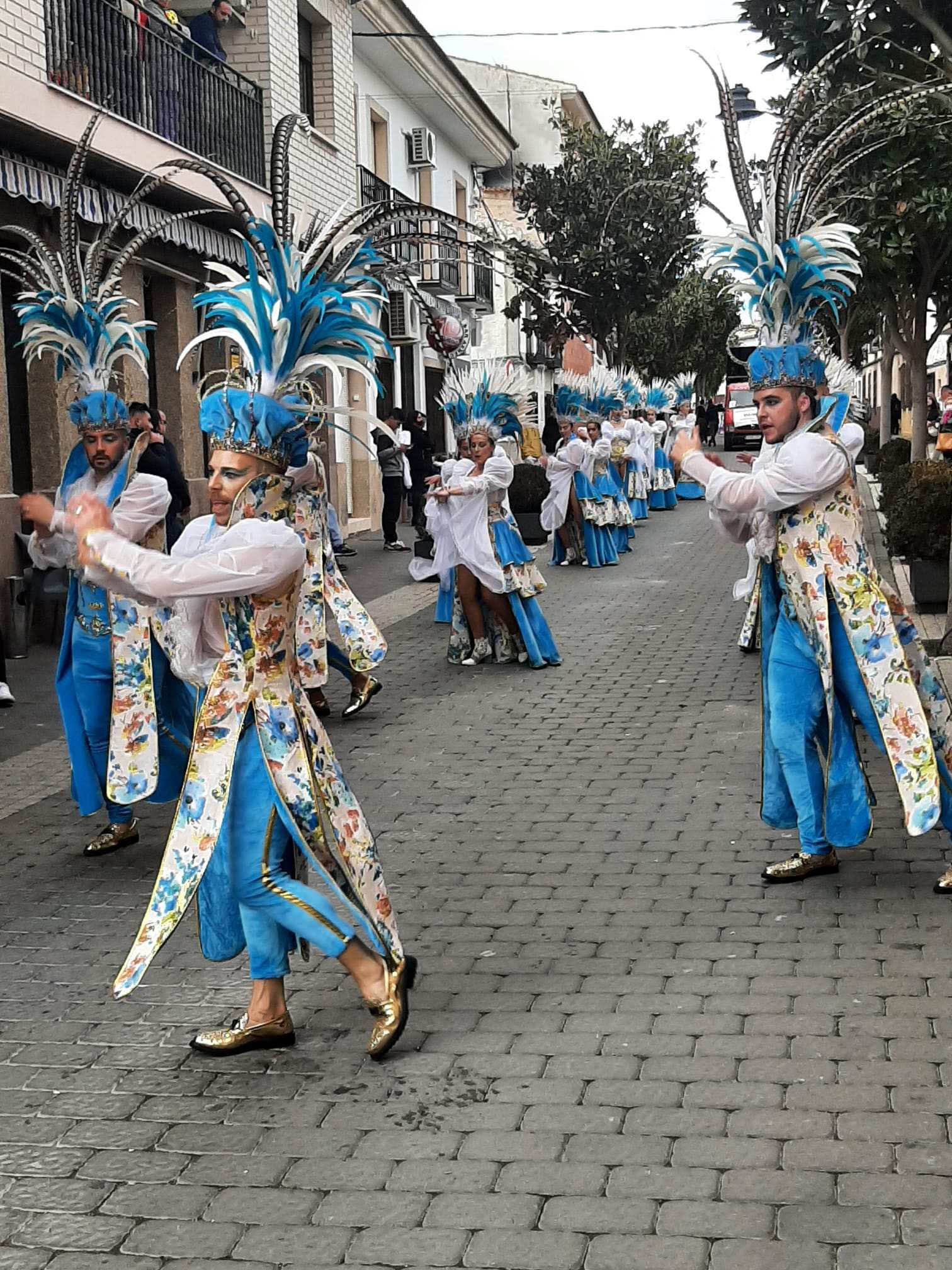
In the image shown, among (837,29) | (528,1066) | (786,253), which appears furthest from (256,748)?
(837,29)

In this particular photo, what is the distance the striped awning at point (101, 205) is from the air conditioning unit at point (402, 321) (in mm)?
10337

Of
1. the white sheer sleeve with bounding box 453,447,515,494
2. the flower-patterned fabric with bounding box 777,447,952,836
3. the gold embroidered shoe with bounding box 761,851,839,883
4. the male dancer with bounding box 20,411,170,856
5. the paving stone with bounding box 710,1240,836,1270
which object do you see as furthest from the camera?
the white sheer sleeve with bounding box 453,447,515,494

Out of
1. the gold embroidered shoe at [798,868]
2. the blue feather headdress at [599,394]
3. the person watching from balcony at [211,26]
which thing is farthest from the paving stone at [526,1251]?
the blue feather headdress at [599,394]

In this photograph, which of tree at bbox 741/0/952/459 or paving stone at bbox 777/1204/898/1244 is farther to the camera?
tree at bbox 741/0/952/459

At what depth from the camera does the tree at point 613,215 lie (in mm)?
33688

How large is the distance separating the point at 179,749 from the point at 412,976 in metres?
2.27

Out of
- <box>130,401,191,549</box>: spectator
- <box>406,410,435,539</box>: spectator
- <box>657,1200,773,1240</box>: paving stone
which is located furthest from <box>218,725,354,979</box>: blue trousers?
<box>406,410,435,539</box>: spectator

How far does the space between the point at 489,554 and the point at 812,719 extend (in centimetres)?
567

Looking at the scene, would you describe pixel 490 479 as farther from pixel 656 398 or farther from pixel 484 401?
pixel 656 398

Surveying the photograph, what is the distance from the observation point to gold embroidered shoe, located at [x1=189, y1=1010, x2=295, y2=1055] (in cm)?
439

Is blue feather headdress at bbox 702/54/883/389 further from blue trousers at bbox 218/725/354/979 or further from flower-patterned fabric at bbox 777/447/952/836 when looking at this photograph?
blue trousers at bbox 218/725/354/979

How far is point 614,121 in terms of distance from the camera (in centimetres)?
3516

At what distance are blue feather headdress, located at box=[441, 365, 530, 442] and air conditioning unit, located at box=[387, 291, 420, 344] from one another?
1740 cm

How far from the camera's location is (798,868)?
586 centimetres
